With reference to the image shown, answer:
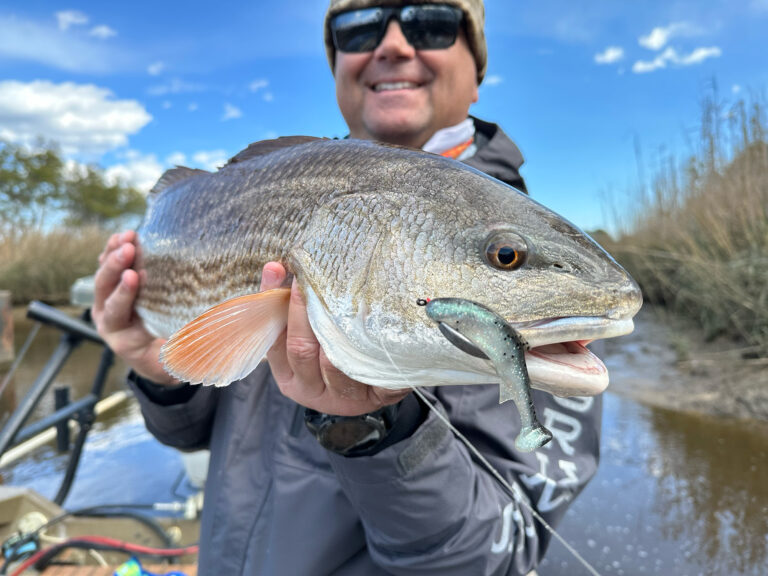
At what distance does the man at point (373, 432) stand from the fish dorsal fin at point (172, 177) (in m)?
0.22

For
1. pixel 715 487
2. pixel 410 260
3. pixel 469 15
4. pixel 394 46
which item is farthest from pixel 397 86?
pixel 715 487

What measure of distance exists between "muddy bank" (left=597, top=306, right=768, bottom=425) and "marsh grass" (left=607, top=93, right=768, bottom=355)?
0.27m

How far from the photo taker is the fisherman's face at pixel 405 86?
2012mm

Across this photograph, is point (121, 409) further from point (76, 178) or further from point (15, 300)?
point (76, 178)

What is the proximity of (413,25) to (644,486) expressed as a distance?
3.45 meters

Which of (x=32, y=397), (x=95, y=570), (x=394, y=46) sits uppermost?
(x=394, y=46)

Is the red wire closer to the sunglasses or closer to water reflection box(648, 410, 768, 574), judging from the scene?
the sunglasses

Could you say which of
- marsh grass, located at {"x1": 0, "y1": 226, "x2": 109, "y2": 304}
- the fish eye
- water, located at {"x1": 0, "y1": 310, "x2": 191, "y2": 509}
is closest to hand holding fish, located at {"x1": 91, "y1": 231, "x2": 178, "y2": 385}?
the fish eye

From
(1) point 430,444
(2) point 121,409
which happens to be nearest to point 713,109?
(1) point 430,444

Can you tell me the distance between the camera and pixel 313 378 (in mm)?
1212

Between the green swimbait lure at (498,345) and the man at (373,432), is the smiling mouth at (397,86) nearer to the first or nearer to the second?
the man at (373,432)

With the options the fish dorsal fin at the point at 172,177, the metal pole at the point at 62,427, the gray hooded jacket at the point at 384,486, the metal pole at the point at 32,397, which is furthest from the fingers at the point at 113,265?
the metal pole at the point at 62,427

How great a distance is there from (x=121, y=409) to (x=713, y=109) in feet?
28.9

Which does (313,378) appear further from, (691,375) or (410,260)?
(691,375)
